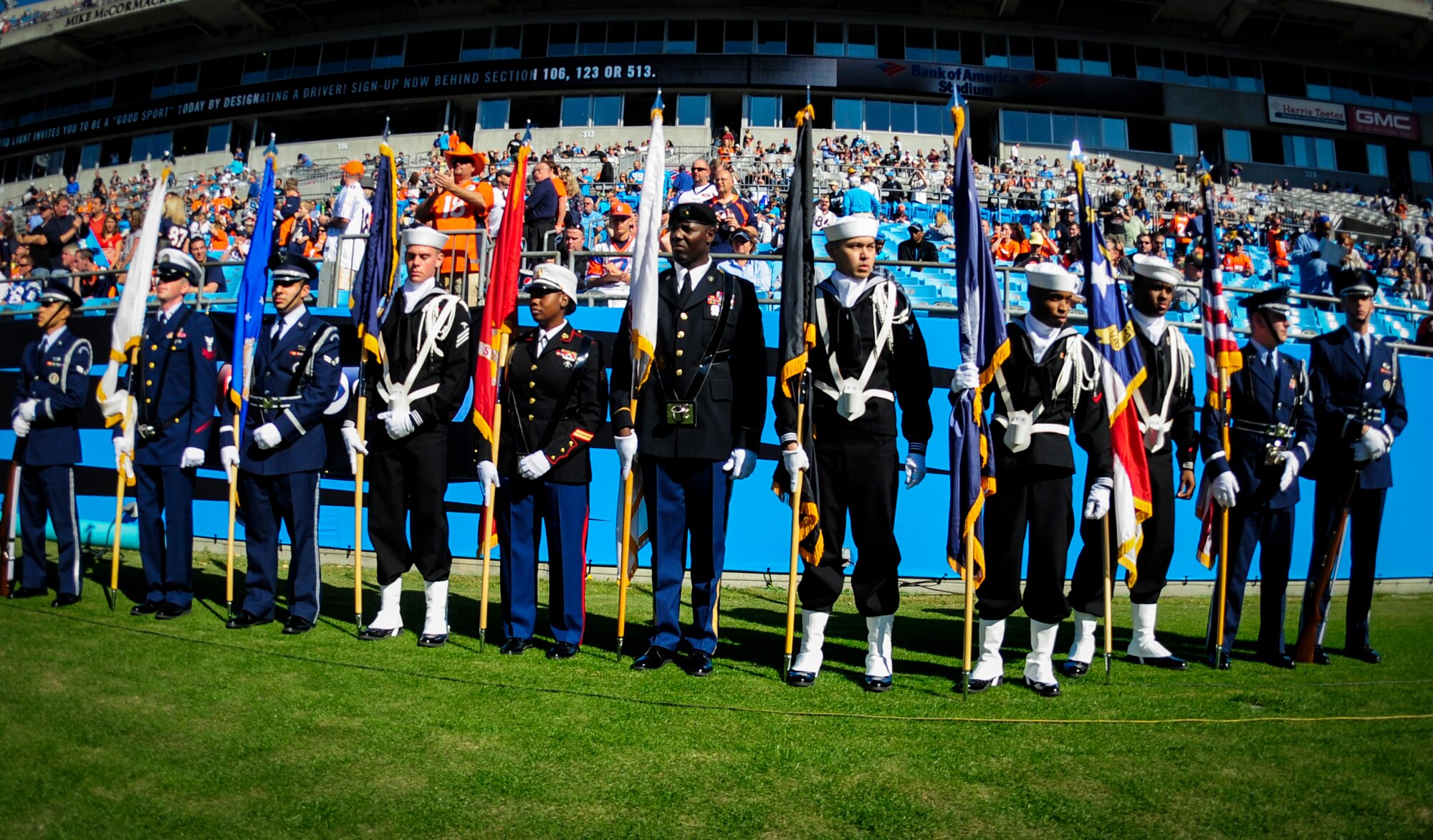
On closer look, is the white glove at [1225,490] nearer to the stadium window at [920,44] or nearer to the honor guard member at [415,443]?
the honor guard member at [415,443]

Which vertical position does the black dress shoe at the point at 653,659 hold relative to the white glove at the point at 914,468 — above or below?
below

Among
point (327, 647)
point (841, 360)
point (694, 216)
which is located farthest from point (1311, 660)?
point (327, 647)

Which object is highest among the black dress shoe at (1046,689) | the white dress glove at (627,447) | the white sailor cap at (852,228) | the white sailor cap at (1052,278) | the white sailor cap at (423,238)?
the white sailor cap at (423,238)

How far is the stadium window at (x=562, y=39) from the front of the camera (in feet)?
109

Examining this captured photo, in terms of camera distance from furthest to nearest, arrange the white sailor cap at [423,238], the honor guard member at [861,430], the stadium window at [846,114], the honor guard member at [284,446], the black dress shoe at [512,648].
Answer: the stadium window at [846,114] → the honor guard member at [284,446] → the white sailor cap at [423,238] → the black dress shoe at [512,648] → the honor guard member at [861,430]

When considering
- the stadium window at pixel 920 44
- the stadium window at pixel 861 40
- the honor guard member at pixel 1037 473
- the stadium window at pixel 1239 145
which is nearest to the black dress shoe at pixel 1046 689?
the honor guard member at pixel 1037 473

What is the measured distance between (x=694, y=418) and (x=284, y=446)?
3.01 meters

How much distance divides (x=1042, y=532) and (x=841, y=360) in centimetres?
151

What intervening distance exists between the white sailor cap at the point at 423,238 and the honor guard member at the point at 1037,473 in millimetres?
3580

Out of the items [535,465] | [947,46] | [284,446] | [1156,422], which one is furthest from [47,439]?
[947,46]

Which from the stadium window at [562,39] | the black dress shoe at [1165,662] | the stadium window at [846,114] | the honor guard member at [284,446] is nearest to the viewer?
the black dress shoe at [1165,662]

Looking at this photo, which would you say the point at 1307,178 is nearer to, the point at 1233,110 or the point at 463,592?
the point at 1233,110

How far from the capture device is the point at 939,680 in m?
5.80

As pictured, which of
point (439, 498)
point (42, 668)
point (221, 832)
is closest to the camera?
point (221, 832)
